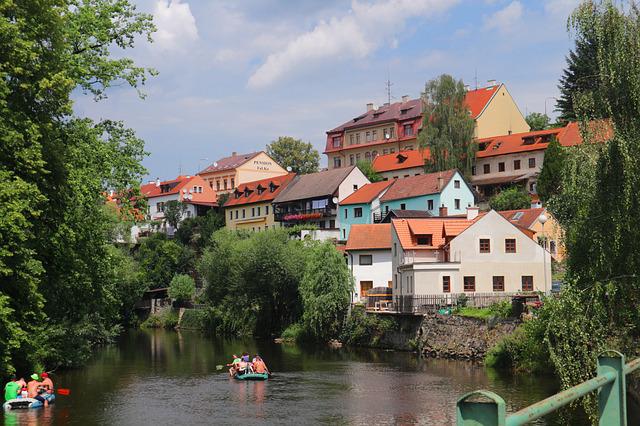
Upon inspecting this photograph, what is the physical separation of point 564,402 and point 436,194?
2927 inches

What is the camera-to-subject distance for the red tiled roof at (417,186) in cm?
7803

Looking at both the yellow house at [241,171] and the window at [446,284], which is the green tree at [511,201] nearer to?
the window at [446,284]

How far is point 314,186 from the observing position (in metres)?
93.5

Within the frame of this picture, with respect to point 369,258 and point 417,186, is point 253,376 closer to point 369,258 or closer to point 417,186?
point 369,258

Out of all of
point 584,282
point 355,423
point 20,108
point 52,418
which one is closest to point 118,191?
point 20,108

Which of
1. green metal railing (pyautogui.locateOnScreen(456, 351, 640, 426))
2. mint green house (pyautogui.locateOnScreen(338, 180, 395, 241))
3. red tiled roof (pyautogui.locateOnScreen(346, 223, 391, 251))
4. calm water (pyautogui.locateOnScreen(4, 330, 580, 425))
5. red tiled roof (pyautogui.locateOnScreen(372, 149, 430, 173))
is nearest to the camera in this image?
green metal railing (pyautogui.locateOnScreen(456, 351, 640, 426))

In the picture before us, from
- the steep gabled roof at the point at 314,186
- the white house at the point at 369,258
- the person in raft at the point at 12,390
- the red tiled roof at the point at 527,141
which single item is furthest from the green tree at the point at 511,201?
the person in raft at the point at 12,390

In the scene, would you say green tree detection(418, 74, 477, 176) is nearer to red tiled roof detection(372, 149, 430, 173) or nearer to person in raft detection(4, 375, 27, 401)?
red tiled roof detection(372, 149, 430, 173)

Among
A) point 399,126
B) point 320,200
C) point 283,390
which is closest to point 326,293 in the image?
point 283,390

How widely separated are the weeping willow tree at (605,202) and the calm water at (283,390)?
10799 millimetres

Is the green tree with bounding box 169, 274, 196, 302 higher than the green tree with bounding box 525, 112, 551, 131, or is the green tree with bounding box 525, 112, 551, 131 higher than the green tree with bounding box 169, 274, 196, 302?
the green tree with bounding box 525, 112, 551, 131

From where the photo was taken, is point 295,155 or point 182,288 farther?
point 295,155

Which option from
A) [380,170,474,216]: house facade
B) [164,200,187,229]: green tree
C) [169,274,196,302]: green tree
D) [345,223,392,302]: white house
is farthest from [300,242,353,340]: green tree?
[164,200,187,229]: green tree

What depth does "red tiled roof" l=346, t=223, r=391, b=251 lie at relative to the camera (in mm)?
64562
